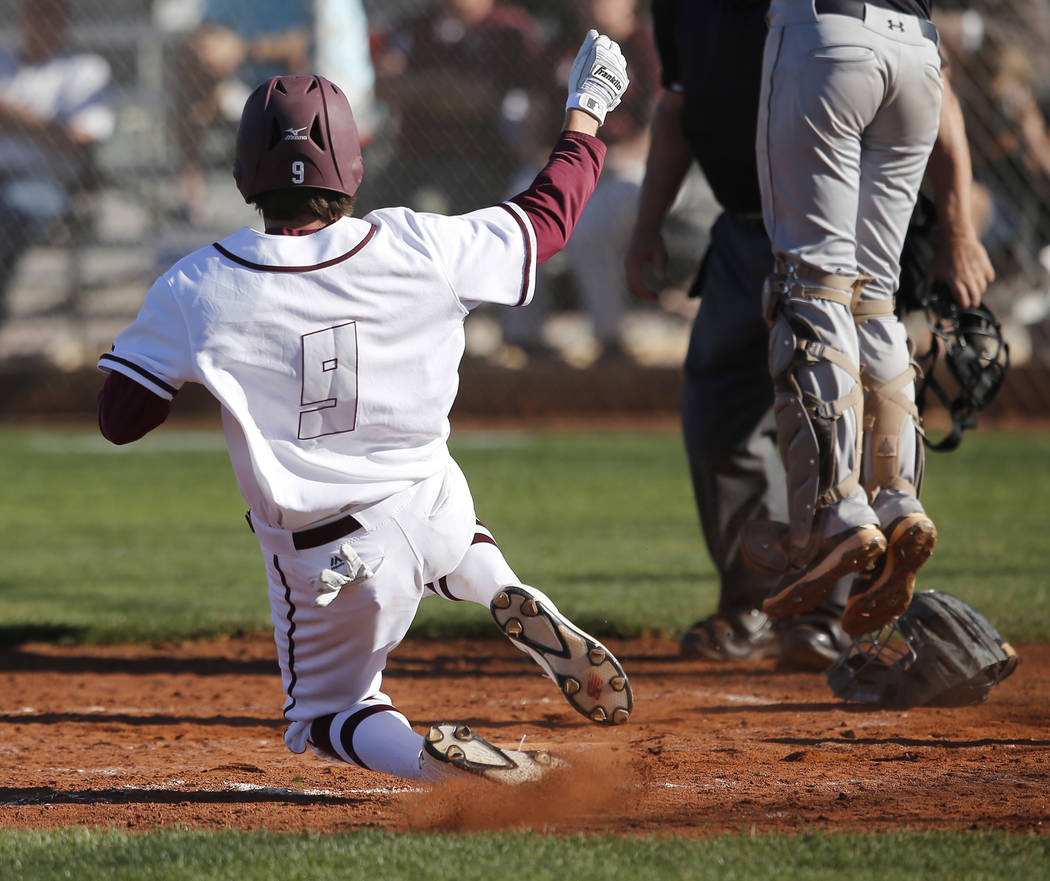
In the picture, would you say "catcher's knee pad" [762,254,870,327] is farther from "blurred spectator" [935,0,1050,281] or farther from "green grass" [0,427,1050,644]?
"blurred spectator" [935,0,1050,281]

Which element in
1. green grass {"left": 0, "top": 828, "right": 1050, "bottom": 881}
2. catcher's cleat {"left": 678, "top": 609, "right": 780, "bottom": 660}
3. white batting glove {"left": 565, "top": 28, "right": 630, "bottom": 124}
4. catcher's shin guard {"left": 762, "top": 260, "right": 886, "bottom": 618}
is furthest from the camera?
catcher's cleat {"left": 678, "top": 609, "right": 780, "bottom": 660}

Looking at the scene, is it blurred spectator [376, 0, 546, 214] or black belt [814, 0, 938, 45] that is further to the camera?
blurred spectator [376, 0, 546, 214]

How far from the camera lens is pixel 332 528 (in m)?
2.92

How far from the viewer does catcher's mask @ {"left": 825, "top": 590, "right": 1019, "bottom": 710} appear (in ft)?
12.2

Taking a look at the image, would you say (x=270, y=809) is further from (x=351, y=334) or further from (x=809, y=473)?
(x=809, y=473)

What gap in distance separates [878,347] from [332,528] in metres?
1.59

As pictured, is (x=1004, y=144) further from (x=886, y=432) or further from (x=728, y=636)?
(x=886, y=432)

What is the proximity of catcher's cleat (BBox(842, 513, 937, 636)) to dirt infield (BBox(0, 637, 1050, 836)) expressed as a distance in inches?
11.2

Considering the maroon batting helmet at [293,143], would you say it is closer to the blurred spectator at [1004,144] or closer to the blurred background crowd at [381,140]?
the blurred background crowd at [381,140]

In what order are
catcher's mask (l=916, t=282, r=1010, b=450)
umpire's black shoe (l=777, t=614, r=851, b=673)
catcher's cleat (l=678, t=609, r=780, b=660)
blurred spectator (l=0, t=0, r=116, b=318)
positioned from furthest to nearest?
blurred spectator (l=0, t=0, r=116, b=318) → catcher's cleat (l=678, t=609, r=780, b=660) → umpire's black shoe (l=777, t=614, r=851, b=673) → catcher's mask (l=916, t=282, r=1010, b=450)

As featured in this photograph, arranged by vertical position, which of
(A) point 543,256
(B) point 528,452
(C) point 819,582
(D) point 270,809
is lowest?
(B) point 528,452

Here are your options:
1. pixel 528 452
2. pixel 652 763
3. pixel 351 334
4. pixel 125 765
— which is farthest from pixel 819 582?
pixel 528 452

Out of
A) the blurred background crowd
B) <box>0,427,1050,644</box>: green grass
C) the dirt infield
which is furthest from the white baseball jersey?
the blurred background crowd

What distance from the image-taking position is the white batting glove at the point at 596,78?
128 inches
